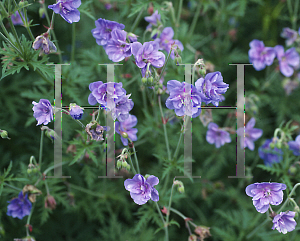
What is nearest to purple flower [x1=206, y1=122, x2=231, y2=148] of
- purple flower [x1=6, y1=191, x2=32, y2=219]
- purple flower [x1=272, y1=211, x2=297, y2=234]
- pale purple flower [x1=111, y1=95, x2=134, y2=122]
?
purple flower [x1=272, y1=211, x2=297, y2=234]

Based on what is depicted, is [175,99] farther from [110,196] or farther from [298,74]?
[298,74]

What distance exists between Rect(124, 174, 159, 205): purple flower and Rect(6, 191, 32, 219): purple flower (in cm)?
92

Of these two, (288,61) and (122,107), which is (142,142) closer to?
(122,107)

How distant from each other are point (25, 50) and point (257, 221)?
2.47 m

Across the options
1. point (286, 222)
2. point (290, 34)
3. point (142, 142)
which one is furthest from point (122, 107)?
point (290, 34)

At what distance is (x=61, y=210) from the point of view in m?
3.53

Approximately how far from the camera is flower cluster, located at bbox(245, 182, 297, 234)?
7.02 ft

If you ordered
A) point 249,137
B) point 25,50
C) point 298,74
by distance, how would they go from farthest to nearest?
point 298,74
point 249,137
point 25,50

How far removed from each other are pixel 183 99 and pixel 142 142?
1.12 metres

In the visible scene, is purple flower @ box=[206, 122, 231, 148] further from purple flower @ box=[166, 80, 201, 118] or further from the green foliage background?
purple flower @ box=[166, 80, 201, 118]

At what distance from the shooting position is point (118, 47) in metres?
2.33

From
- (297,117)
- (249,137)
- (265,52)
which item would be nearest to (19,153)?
(249,137)

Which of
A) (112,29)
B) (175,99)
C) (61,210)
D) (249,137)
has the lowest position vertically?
(61,210)

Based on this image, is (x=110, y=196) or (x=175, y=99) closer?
(x=175, y=99)
